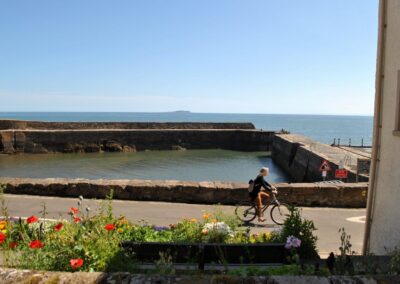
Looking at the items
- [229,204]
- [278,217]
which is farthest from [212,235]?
[229,204]

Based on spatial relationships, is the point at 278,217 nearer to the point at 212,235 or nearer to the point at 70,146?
the point at 212,235

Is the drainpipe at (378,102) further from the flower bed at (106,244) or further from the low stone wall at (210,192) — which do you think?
the low stone wall at (210,192)

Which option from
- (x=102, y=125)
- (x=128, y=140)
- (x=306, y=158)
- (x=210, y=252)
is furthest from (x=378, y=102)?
(x=102, y=125)

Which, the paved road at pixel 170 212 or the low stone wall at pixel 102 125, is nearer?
the paved road at pixel 170 212

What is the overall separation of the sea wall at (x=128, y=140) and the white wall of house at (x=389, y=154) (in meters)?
32.6

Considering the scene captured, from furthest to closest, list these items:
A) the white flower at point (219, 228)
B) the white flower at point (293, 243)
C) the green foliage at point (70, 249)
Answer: the white flower at point (219, 228) → the white flower at point (293, 243) → the green foliage at point (70, 249)

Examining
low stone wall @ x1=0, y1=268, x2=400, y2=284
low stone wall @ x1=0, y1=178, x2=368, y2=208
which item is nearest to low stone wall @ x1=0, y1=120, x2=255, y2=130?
low stone wall @ x1=0, y1=178, x2=368, y2=208

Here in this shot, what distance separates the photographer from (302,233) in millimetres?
4902

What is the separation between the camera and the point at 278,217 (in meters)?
8.84

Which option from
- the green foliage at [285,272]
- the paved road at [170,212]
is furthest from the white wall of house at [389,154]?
the green foliage at [285,272]

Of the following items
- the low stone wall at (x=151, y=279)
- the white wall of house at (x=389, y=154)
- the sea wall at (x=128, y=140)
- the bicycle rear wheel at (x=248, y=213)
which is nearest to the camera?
the low stone wall at (x=151, y=279)

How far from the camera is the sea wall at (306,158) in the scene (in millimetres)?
19844

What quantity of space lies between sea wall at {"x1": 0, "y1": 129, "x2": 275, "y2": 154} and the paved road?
2561cm

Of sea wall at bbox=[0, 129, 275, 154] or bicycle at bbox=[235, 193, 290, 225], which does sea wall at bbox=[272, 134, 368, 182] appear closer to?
bicycle at bbox=[235, 193, 290, 225]
